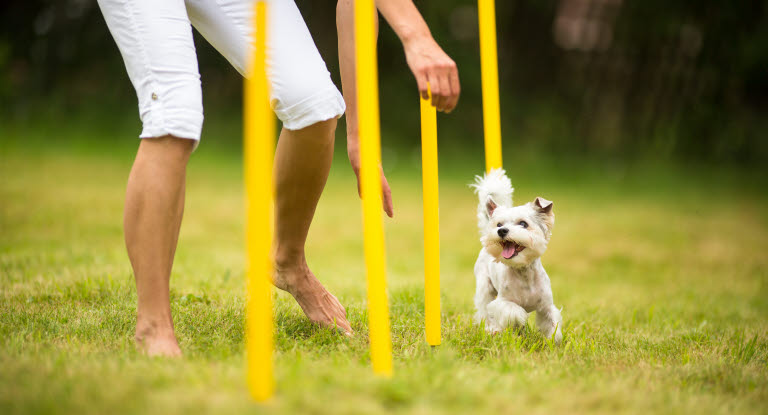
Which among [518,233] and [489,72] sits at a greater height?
[489,72]

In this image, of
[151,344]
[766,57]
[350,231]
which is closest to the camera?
[151,344]

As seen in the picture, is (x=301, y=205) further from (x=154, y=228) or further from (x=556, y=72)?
(x=556, y=72)

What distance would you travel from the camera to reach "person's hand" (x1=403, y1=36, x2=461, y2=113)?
7.23ft

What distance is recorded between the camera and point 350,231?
21.3 feet

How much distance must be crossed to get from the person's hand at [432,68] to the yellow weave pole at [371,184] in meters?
0.17

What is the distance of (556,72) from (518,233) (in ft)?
30.7

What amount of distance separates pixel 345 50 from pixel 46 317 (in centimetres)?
166

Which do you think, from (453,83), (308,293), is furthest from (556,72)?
(453,83)

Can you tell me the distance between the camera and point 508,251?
9.89ft

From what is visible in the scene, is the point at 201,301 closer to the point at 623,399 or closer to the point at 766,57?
the point at 623,399

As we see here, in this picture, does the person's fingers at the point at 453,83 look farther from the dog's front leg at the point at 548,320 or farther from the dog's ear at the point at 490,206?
the dog's front leg at the point at 548,320

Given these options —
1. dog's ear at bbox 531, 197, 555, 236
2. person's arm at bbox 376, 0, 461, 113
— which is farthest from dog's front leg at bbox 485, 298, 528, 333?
person's arm at bbox 376, 0, 461, 113

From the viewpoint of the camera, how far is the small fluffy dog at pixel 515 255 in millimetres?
2990

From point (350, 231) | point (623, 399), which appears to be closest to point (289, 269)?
point (623, 399)
